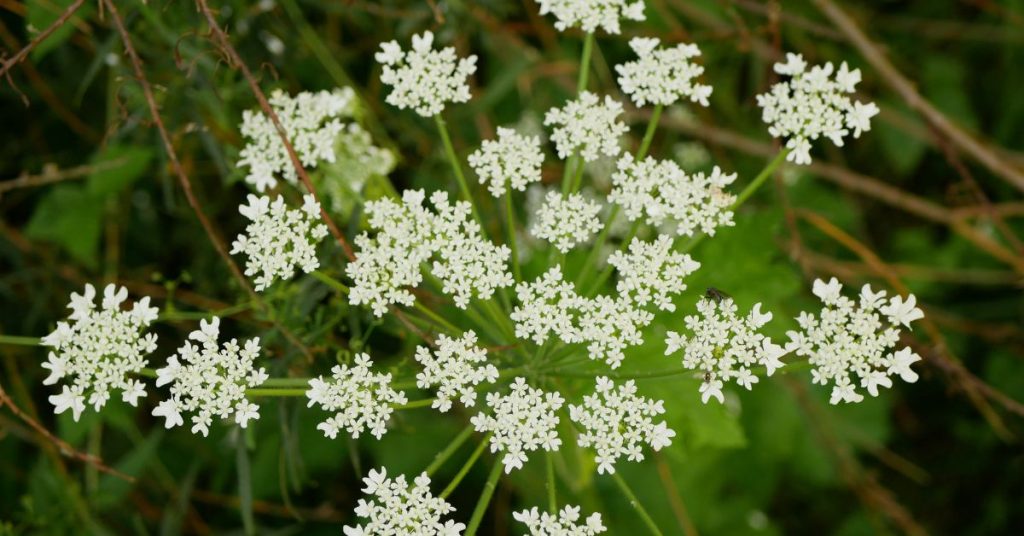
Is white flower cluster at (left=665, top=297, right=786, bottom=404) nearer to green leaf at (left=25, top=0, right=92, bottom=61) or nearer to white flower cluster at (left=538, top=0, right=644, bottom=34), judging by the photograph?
white flower cluster at (left=538, top=0, right=644, bottom=34)

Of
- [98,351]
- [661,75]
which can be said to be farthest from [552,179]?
[98,351]

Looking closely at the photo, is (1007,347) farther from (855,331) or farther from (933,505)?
(855,331)

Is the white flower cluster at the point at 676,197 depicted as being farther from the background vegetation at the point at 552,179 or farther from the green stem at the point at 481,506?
the green stem at the point at 481,506

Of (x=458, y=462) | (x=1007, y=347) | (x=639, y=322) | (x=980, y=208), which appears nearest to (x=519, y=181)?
(x=639, y=322)

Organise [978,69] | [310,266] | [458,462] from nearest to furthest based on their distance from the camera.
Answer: [310,266] → [458,462] → [978,69]

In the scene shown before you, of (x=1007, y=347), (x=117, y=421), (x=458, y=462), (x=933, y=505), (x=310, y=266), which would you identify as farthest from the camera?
(x=933, y=505)

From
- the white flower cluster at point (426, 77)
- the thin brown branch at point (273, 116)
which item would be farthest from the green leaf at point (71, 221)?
the white flower cluster at point (426, 77)
